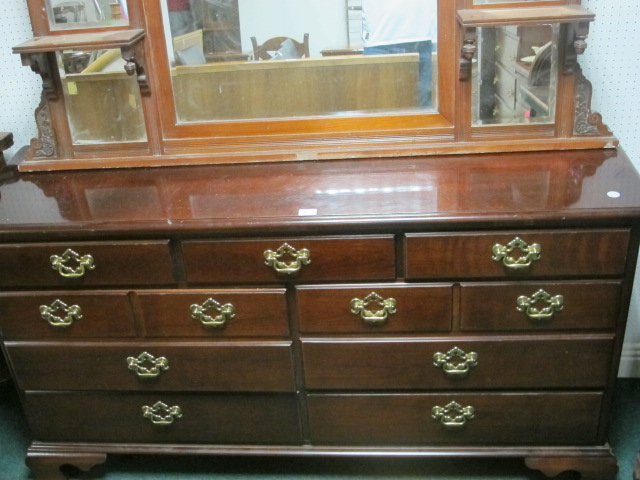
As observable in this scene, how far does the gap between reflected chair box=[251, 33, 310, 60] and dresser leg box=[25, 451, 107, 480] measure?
1.23m

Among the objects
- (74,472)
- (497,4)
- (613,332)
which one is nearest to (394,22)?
(497,4)

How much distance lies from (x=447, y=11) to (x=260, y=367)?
107 cm

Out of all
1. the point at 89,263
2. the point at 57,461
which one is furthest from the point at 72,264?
the point at 57,461

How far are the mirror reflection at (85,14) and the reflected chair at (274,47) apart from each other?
1.20 feet

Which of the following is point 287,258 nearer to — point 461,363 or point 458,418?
point 461,363

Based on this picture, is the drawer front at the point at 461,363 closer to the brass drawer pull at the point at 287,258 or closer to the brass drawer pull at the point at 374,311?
the brass drawer pull at the point at 374,311

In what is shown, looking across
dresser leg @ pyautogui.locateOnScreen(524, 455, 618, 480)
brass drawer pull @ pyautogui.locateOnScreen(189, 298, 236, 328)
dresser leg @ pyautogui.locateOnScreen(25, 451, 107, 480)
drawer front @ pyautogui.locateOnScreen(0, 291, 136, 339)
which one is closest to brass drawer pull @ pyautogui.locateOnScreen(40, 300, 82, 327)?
drawer front @ pyautogui.locateOnScreen(0, 291, 136, 339)

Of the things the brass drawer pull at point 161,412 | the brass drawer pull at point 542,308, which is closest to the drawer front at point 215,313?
the brass drawer pull at point 161,412

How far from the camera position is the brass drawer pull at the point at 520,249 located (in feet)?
5.21

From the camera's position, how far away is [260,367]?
1.80 meters

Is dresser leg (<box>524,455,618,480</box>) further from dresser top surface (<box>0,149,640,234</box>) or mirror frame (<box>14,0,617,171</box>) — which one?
mirror frame (<box>14,0,617,171</box>)

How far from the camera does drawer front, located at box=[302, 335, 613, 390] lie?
1708 mm

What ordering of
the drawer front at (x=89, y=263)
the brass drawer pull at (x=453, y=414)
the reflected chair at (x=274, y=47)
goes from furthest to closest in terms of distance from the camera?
the reflected chair at (x=274, y=47)
the brass drawer pull at (x=453, y=414)
the drawer front at (x=89, y=263)

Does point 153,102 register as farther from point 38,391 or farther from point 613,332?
point 613,332
